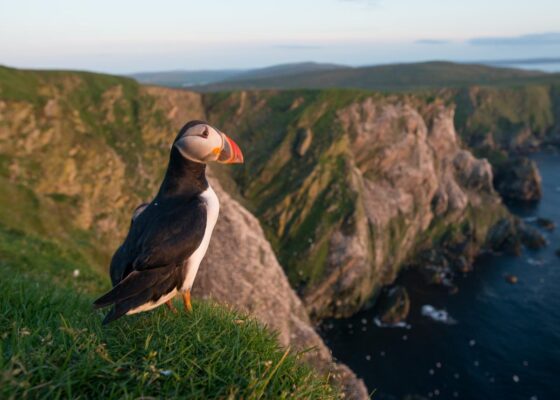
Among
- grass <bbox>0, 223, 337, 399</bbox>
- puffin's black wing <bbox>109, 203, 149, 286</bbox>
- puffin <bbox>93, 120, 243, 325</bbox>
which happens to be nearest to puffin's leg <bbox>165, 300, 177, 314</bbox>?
puffin <bbox>93, 120, 243, 325</bbox>

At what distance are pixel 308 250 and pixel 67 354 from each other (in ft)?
196

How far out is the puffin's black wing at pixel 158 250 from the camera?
19.1 feet

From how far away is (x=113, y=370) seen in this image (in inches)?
162

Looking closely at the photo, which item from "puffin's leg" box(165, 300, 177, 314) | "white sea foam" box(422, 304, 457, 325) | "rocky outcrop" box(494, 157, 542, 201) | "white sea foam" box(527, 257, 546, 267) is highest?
"puffin's leg" box(165, 300, 177, 314)

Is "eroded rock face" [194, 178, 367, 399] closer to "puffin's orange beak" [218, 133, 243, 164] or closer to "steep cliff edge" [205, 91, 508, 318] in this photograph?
"puffin's orange beak" [218, 133, 243, 164]

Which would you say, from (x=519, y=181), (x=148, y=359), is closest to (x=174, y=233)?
(x=148, y=359)

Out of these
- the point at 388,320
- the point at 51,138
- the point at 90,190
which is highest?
the point at 51,138

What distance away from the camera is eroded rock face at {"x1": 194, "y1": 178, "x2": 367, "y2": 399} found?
28.4 metres

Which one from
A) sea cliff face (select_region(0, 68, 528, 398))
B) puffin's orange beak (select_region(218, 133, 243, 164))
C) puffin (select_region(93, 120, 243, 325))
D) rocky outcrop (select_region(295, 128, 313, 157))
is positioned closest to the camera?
puffin (select_region(93, 120, 243, 325))

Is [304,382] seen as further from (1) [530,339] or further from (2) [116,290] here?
(1) [530,339]

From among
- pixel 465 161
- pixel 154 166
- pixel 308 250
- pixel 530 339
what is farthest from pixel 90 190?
pixel 465 161

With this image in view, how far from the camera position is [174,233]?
247 inches

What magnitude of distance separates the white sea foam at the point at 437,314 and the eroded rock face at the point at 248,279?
3047 cm

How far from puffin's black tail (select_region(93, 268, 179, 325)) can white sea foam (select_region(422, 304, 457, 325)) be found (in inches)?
2296
